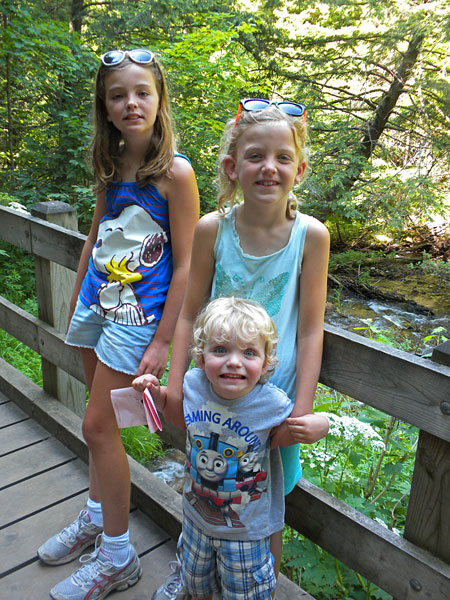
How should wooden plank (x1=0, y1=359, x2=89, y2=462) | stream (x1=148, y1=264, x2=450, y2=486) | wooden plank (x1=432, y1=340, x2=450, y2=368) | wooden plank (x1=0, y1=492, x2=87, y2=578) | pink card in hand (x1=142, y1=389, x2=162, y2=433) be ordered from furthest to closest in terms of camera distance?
stream (x1=148, y1=264, x2=450, y2=486) < wooden plank (x1=0, y1=359, x2=89, y2=462) < wooden plank (x1=0, y1=492, x2=87, y2=578) < pink card in hand (x1=142, y1=389, x2=162, y2=433) < wooden plank (x1=432, y1=340, x2=450, y2=368)

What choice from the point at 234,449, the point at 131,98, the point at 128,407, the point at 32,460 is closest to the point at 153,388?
the point at 128,407

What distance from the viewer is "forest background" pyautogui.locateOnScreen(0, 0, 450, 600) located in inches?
283

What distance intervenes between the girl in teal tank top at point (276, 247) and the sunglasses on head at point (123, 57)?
0.44 m

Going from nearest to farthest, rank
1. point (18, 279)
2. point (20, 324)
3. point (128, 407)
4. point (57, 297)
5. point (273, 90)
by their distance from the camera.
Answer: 1. point (128, 407)
2. point (57, 297)
3. point (20, 324)
4. point (18, 279)
5. point (273, 90)

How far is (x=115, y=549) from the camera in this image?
6.09 feet

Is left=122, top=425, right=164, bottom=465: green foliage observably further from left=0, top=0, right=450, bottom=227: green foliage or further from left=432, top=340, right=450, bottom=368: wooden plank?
left=0, top=0, right=450, bottom=227: green foliage

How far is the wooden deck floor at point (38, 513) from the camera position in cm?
193

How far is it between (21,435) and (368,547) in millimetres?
1965

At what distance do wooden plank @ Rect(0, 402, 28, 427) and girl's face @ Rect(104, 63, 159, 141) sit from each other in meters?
1.90

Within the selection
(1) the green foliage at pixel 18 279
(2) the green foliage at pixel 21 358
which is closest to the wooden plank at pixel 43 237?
(2) the green foliage at pixel 21 358

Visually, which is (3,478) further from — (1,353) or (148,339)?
(1,353)

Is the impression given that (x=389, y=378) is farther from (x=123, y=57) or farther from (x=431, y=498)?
(x=123, y=57)

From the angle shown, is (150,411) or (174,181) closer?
(150,411)

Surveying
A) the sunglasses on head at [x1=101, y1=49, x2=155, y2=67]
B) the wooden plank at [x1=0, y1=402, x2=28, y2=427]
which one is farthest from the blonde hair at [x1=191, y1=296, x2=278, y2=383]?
the wooden plank at [x1=0, y1=402, x2=28, y2=427]
